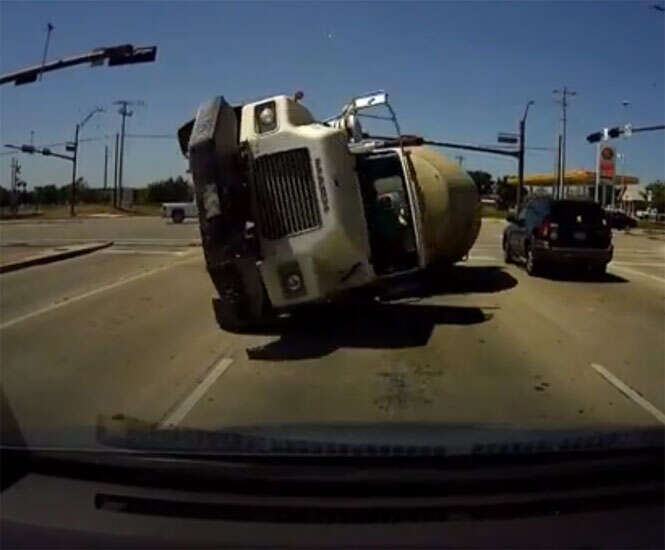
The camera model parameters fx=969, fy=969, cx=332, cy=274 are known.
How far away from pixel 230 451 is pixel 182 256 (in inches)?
978

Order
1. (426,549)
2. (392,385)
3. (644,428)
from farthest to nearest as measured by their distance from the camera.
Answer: (392,385), (644,428), (426,549)

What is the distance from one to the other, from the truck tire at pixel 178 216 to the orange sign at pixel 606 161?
3793 centimetres

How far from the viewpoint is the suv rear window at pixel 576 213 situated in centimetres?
2192

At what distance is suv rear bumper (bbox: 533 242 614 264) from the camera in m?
21.5

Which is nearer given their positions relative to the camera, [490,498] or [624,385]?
[490,498]

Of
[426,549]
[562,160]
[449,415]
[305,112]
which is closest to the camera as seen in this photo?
[426,549]

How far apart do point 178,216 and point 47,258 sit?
3748 centimetres

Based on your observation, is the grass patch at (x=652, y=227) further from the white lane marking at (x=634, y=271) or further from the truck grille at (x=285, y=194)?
the truck grille at (x=285, y=194)

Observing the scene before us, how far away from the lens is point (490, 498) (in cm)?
323

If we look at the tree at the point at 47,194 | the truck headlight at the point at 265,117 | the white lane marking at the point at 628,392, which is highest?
the truck headlight at the point at 265,117

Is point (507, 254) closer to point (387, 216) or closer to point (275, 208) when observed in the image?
point (387, 216)

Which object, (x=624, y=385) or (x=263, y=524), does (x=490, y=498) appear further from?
(x=624, y=385)

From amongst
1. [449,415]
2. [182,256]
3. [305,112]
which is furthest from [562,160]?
[449,415]


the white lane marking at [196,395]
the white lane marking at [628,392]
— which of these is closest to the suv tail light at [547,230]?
the white lane marking at [628,392]
